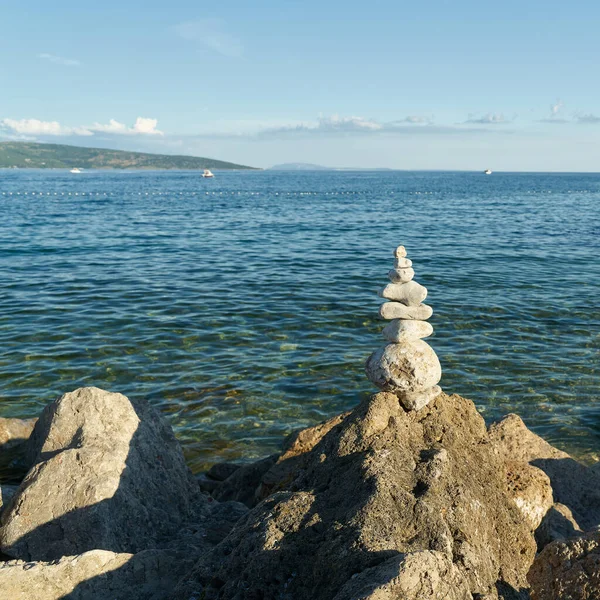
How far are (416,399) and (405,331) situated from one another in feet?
3.21

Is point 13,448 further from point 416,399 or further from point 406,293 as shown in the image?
point 406,293

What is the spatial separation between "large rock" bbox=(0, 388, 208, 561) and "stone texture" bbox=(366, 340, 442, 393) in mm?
3701

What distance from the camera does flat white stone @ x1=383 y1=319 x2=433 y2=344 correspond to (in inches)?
342

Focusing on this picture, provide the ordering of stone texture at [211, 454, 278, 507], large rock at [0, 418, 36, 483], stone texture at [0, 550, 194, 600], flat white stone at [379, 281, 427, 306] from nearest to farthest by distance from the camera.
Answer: stone texture at [0, 550, 194, 600]
flat white stone at [379, 281, 427, 306]
stone texture at [211, 454, 278, 507]
large rock at [0, 418, 36, 483]

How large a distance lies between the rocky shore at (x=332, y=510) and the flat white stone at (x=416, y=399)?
21 millimetres

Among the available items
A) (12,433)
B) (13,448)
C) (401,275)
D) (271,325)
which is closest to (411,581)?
(401,275)

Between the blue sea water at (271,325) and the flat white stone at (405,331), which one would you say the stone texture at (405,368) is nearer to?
the flat white stone at (405,331)

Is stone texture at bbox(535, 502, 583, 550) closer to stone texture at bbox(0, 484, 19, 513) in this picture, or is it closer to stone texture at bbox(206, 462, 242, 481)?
stone texture at bbox(206, 462, 242, 481)

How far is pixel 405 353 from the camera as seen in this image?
28.0 ft

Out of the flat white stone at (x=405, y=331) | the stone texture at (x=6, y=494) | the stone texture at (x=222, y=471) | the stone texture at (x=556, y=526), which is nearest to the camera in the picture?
the stone texture at (x=556, y=526)

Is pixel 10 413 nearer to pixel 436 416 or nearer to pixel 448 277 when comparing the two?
pixel 436 416

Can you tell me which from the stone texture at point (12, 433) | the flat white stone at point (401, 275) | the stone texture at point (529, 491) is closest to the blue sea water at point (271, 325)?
the stone texture at point (12, 433)

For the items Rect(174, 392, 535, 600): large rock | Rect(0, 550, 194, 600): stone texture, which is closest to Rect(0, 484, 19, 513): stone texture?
Rect(0, 550, 194, 600): stone texture

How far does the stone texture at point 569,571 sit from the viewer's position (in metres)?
5.57
